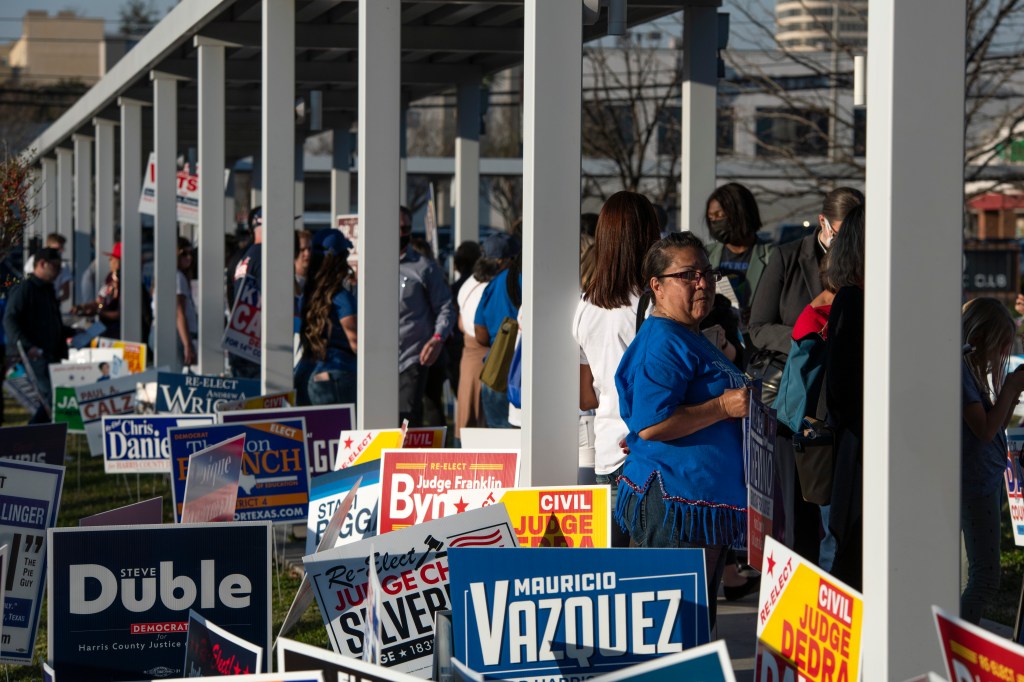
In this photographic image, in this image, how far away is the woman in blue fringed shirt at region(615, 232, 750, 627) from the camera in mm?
4934

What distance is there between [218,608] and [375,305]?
3511mm

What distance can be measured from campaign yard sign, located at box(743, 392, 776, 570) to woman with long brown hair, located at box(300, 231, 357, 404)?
16.4ft

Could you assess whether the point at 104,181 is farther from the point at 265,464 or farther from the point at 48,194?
the point at 265,464

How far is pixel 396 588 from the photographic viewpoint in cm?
427

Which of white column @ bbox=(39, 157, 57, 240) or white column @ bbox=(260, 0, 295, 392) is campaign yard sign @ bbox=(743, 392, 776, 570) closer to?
white column @ bbox=(260, 0, 295, 392)

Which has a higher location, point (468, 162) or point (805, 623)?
point (468, 162)

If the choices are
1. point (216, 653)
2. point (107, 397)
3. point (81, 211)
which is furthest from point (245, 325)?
point (81, 211)

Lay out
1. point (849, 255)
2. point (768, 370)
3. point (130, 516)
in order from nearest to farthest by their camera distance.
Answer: point (130, 516), point (849, 255), point (768, 370)

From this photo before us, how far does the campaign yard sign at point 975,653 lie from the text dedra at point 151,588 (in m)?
2.27

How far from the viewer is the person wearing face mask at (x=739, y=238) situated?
789 centimetres

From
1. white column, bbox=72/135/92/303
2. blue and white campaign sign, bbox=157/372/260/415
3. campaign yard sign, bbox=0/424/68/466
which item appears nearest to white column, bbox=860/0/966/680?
campaign yard sign, bbox=0/424/68/466

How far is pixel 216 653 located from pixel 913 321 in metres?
1.97

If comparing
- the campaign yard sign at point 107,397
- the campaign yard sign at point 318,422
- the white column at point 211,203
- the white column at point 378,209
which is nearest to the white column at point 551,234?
the white column at point 378,209

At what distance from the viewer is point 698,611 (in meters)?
3.82
